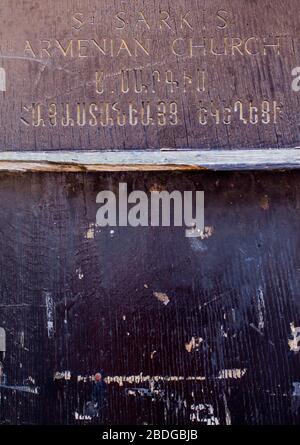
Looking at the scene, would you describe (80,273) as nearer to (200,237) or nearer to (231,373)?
(200,237)

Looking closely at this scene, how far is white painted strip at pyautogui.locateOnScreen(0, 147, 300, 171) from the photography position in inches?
51.7

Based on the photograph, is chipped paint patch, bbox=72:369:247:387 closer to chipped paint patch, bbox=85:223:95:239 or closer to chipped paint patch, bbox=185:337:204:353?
chipped paint patch, bbox=185:337:204:353

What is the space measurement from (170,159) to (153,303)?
375 millimetres

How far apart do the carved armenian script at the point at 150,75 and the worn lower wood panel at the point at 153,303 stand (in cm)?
11

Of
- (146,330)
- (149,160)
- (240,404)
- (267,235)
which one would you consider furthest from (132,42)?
(240,404)

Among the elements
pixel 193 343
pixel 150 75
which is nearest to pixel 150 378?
pixel 193 343

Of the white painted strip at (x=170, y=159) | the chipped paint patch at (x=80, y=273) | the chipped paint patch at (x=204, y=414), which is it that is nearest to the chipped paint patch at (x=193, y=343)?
the chipped paint patch at (x=204, y=414)

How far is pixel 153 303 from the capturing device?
1.40 m

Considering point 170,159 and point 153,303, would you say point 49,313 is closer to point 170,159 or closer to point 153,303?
point 153,303

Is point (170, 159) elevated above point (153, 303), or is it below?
above

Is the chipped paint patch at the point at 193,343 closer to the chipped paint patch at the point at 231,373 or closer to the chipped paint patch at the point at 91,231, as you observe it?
the chipped paint patch at the point at 231,373

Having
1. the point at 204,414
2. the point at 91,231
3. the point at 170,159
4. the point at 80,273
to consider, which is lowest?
the point at 204,414

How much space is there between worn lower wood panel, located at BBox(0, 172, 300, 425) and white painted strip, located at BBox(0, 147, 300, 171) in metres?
0.06

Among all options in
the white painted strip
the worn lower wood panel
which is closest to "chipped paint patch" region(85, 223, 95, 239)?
the worn lower wood panel
